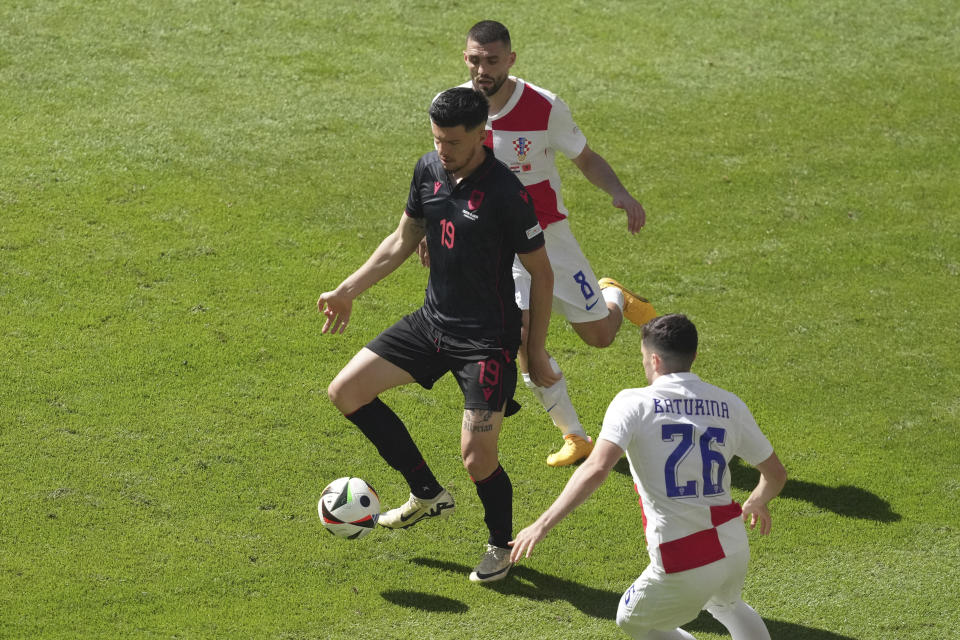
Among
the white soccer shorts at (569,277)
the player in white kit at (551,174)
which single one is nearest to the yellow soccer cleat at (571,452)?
the player in white kit at (551,174)

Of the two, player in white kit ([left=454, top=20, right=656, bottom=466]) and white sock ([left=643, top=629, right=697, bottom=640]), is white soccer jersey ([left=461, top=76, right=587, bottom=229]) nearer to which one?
player in white kit ([left=454, top=20, right=656, bottom=466])

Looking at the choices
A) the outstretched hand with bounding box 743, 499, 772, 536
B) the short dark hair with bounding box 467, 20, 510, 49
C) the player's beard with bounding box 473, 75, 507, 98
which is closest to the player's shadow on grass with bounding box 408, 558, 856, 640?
the outstretched hand with bounding box 743, 499, 772, 536

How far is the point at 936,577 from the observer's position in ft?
21.6

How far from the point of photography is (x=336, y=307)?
671 centimetres

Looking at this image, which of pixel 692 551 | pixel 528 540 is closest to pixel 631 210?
pixel 692 551

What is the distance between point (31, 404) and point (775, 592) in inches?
191

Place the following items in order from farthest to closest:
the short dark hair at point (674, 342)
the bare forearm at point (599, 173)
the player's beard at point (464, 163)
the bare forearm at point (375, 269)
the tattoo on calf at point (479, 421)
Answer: the bare forearm at point (599, 173) → the bare forearm at point (375, 269) → the tattoo on calf at point (479, 421) → the player's beard at point (464, 163) → the short dark hair at point (674, 342)

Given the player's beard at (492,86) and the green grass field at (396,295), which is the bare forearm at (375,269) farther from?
the green grass field at (396,295)

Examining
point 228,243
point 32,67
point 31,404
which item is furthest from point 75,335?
point 32,67

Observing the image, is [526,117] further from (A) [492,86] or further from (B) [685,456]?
(B) [685,456]

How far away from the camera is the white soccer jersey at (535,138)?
24.1 feet

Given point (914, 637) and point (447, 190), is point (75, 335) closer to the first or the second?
point (447, 190)

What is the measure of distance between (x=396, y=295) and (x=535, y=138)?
8.05 feet

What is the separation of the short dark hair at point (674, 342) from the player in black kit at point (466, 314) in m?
1.17
